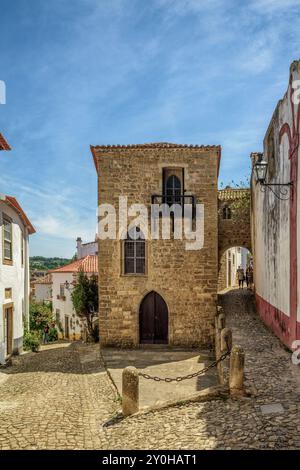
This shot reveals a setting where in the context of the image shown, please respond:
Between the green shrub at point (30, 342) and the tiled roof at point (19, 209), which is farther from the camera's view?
the green shrub at point (30, 342)

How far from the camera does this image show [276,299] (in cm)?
1171

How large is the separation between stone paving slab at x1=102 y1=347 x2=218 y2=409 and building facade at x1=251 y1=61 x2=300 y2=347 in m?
2.49

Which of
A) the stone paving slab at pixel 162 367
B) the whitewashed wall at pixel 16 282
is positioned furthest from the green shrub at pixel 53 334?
the stone paving slab at pixel 162 367

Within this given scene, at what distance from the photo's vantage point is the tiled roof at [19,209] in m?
14.4

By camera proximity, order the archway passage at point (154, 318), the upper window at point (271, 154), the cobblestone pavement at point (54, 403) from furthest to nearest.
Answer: the archway passage at point (154, 318) < the upper window at point (271, 154) < the cobblestone pavement at point (54, 403)

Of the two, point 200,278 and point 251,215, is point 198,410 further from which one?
point 251,215

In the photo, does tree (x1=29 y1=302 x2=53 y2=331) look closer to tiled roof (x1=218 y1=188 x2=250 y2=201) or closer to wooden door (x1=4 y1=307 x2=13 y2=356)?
wooden door (x1=4 y1=307 x2=13 y2=356)

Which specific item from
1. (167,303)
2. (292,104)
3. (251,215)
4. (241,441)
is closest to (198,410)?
(241,441)

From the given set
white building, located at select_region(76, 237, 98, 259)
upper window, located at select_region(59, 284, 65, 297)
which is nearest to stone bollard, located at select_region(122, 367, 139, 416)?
upper window, located at select_region(59, 284, 65, 297)

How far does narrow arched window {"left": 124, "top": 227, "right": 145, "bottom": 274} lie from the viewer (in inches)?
637

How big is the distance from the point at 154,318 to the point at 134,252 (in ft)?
8.79

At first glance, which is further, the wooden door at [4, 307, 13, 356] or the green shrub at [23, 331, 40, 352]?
the green shrub at [23, 331, 40, 352]

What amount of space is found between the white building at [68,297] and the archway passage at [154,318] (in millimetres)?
9979

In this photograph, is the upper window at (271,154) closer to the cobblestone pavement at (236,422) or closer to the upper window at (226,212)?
the cobblestone pavement at (236,422)
